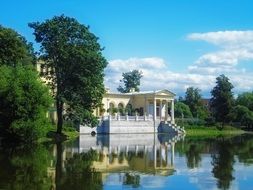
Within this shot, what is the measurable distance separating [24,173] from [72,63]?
115 feet

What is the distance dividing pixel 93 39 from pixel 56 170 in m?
35.8

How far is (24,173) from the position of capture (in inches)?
820

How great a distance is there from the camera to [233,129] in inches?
3568

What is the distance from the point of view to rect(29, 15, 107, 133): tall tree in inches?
2149

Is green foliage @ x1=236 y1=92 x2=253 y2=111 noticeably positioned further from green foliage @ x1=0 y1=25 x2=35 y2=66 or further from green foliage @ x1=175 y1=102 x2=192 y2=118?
green foliage @ x1=0 y1=25 x2=35 y2=66

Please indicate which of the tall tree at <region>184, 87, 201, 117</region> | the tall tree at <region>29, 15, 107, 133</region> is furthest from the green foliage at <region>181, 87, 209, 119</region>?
the tall tree at <region>29, 15, 107, 133</region>

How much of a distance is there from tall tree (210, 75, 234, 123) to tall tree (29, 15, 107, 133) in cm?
4548

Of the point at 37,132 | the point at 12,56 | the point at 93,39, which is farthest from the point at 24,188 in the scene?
the point at 93,39

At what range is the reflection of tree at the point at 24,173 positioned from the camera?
17.2 metres

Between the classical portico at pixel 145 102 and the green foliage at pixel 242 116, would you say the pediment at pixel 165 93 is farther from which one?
the green foliage at pixel 242 116

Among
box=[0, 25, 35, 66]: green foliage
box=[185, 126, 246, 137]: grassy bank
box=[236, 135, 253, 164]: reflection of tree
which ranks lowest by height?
box=[236, 135, 253, 164]: reflection of tree

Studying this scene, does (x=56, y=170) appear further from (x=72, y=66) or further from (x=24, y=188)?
(x=72, y=66)

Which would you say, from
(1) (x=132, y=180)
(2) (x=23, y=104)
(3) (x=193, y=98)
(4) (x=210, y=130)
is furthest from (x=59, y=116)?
(3) (x=193, y=98)

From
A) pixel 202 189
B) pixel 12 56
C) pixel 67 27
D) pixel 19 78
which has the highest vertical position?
pixel 67 27
